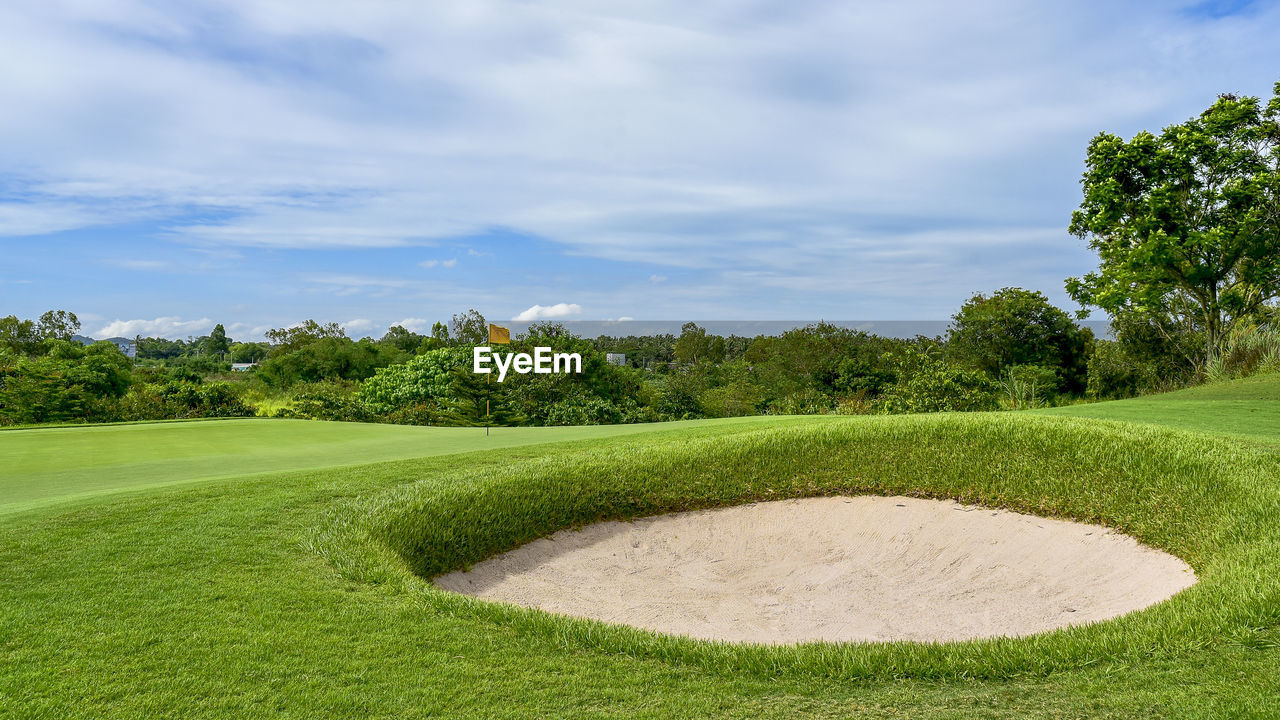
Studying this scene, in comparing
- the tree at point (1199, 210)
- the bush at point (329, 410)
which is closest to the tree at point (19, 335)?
the bush at point (329, 410)

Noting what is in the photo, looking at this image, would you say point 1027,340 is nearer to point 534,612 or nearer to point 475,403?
point 475,403

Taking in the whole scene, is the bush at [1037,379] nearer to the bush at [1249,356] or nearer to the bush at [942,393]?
the bush at [1249,356]

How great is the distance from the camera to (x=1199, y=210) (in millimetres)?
23891

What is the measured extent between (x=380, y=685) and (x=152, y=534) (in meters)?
3.15

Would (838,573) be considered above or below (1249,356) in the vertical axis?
below

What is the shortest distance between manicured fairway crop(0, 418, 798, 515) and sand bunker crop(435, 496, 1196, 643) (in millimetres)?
3675

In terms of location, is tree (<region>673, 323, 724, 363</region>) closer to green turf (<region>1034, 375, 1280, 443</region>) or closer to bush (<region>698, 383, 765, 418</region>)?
bush (<region>698, 383, 765, 418</region>)

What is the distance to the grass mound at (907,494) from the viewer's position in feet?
12.4

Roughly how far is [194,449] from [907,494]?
952cm

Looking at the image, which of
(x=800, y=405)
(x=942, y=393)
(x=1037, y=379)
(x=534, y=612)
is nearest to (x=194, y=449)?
(x=534, y=612)

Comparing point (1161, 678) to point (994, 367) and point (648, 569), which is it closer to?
point (648, 569)

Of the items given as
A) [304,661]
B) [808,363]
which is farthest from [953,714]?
[808,363]

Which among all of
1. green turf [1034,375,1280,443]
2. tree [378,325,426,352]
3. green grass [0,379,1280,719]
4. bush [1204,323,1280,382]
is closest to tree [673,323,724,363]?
tree [378,325,426,352]

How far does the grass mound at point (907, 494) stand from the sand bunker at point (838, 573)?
0.25m
